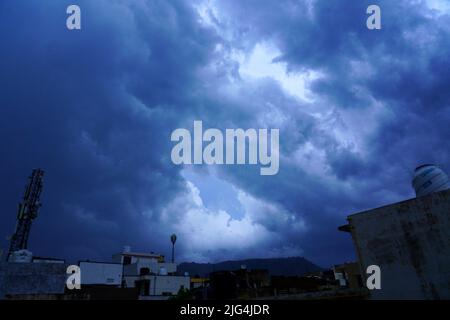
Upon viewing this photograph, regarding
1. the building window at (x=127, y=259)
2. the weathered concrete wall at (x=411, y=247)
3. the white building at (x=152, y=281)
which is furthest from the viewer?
the building window at (x=127, y=259)

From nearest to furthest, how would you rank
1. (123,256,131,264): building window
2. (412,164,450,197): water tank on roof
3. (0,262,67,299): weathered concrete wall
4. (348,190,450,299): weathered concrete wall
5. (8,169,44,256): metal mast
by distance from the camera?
1. (348,190,450,299): weathered concrete wall
2. (412,164,450,197): water tank on roof
3. (0,262,67,299): weathered concrete wall
4. (8,169,44,256): metal mast
5. (123,256,131,264): building window

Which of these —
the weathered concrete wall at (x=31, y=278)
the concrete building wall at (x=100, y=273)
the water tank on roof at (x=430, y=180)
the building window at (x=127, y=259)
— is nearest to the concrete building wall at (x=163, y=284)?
the concrete building wall at (x=100, y=273)

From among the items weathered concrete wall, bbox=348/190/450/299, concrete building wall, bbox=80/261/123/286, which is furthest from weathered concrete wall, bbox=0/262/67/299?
weathered concrete wall, bbox=348/190/450/299

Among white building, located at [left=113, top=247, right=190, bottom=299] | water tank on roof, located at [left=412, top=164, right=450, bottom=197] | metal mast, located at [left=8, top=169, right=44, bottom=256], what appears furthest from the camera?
white building, located at [left=113, top=247, right=190, bottom=299]

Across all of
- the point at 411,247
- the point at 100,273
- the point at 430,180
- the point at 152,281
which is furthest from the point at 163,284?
the point at 430,180

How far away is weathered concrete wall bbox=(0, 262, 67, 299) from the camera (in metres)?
25.5

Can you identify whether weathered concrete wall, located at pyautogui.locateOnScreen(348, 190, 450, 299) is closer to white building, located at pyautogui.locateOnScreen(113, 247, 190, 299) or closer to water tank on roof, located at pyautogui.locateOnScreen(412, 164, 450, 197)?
water tank on roof, located at pyautogui.locateOnScreen(412, 164, 450, 197)

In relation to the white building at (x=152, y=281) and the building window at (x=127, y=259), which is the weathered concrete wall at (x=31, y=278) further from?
the building window at (x=127, y=259)

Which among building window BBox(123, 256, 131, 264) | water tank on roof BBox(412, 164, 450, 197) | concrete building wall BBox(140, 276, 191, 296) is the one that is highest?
water tank on roof BBox(412, 164, 450, 197)

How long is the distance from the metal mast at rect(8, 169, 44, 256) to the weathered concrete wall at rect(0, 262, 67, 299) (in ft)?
49.1

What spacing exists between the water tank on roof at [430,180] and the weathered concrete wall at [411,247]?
7.48 feet

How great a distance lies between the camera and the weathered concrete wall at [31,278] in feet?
83.6

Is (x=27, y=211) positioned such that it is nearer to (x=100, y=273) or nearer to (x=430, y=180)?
(x=100, y=273)
